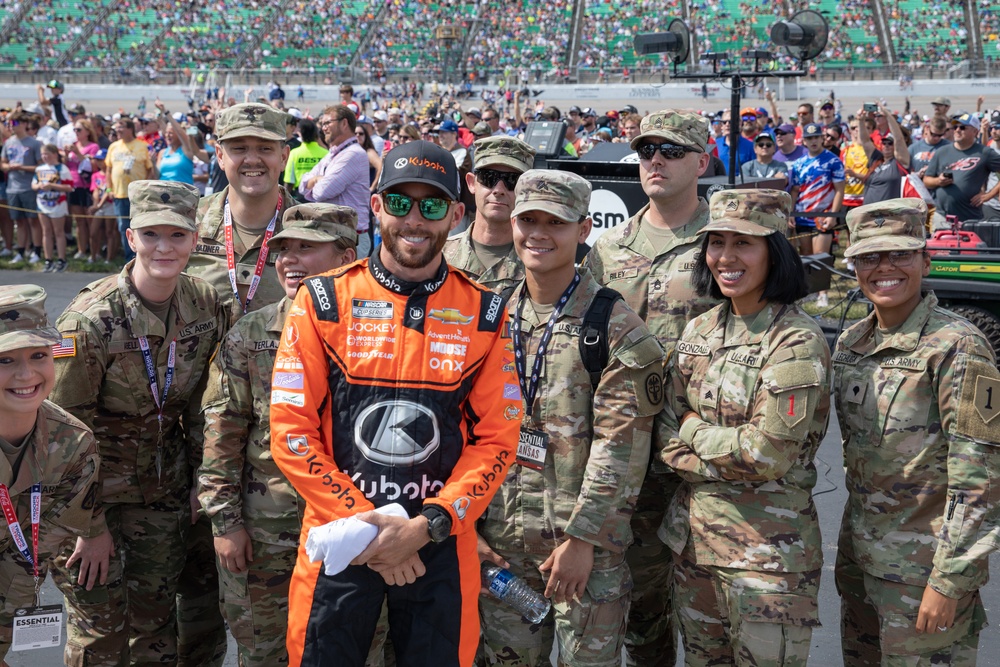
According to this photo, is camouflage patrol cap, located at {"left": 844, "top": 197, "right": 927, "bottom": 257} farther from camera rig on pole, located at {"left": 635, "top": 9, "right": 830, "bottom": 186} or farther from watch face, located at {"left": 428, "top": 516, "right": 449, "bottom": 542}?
camera rig on pole, located at {"left": 635, "top": 9, "right": 830, "bottom": 186}

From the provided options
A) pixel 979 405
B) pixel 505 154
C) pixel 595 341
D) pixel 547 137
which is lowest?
pixel 979 405

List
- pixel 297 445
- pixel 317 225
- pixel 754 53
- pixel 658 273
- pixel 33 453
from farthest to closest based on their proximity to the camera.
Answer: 1. pixel 754 53
2. pixel 658 273
3. pixel 317 225
4. pixel 33 453
5. pixel 297 445

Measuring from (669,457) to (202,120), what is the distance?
60.4 feet

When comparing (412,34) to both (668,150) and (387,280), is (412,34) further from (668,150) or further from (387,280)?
(387,280)

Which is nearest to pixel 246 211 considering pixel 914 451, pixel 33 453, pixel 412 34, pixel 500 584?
pixel 33 453

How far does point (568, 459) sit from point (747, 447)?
638 mm

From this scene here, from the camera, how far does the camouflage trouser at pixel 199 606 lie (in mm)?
4336

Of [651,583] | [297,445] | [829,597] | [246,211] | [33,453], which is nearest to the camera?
[297,445]

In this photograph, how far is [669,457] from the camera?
353cm

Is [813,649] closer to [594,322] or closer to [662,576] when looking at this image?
[662,576]

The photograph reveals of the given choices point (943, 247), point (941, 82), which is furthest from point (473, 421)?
point (941, 82)

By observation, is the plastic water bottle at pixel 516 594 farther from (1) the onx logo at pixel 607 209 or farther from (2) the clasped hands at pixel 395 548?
(1) the onx logo at pixel 607 209

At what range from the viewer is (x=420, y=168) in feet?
9.53

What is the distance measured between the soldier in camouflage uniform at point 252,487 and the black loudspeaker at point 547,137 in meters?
6.08
